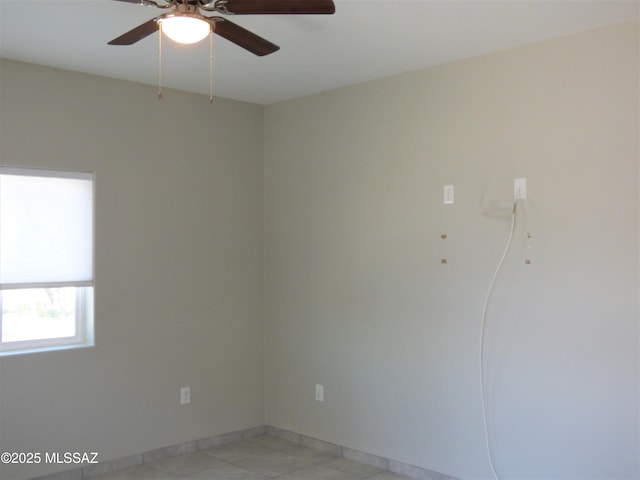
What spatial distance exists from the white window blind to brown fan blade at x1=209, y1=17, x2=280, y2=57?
6.23 feet

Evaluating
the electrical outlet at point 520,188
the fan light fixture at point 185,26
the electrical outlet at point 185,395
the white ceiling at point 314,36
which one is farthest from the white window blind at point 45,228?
the electrical outlet at point 520,188

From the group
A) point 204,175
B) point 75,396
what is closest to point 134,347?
point 75,396

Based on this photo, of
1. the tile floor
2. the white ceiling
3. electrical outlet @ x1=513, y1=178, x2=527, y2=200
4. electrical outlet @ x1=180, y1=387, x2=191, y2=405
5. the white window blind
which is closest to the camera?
the white ceiling

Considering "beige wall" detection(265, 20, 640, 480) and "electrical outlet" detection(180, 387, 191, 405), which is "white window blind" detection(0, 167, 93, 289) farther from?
"beige wall" detection(265, 20, 640, 480)

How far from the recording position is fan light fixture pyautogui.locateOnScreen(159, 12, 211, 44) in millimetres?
2262

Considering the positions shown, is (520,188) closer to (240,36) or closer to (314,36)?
(314,36)

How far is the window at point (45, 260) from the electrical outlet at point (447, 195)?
2.27 meters

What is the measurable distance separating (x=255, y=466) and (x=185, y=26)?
3.01m

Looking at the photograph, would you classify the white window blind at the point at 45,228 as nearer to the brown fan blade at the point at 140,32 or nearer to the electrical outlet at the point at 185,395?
the electrical outlet at the point at 185,395

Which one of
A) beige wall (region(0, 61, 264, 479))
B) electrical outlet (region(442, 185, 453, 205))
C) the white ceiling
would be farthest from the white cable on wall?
beige wall (region(0, 61, 264, 479))

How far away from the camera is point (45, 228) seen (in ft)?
12.9

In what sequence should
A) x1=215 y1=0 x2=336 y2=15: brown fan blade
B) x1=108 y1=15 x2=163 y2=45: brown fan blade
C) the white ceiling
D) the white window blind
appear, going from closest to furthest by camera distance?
1. x1=215 y1=0 x2=336 y2=15: brown fan blade
2. x1=108 y1=15 x2=163 y2=45: brown fan blade
3. the white ceiling
4. the white window blind

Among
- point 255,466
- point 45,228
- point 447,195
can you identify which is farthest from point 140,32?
point 255,466

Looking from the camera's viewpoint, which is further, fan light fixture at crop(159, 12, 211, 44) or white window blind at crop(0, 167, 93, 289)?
white window blind at crop(0, 167, 93, 289)
